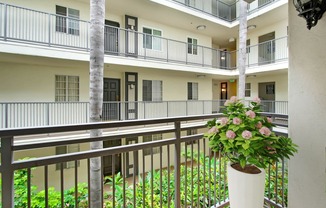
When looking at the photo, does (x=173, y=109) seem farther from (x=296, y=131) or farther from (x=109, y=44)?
(x=296, y=131)

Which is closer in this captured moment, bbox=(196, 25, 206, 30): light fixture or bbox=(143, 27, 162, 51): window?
bbox=(143, 27, 162, 51): window

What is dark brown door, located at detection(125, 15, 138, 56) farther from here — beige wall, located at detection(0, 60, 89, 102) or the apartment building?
beige wall, located at detection(0, 60, 89, 102)

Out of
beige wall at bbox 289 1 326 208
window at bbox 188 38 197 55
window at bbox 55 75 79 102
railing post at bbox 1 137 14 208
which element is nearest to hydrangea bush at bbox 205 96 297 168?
beige wall at bbox 289 1 326 208

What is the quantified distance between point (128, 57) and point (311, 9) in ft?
22.5

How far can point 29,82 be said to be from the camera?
22.7 ft

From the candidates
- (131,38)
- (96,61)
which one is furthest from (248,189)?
(131,38)

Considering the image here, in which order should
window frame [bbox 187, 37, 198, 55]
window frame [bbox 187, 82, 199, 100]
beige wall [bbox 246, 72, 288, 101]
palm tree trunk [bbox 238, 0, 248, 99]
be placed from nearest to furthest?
palm tree trunk [bbox 238, 0, 248, 99] < beige wall [bbox 246, 72, 288, 101] < window frame [bbox 187, 37, 198, 55] < window frame [bbox 187, 82, 199, 100]

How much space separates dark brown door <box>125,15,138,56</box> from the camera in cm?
827

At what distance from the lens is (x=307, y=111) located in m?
1.70

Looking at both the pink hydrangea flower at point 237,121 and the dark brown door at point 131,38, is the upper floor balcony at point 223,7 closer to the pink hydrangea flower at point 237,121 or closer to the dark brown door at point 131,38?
the dark brown door at point 131,38

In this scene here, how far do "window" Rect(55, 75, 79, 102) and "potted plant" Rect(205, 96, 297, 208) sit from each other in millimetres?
7428

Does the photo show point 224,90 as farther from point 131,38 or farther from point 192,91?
point 131,38

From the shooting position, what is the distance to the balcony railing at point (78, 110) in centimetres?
608

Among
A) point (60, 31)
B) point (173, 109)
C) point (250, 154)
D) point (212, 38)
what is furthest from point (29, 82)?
point (212, 38)
